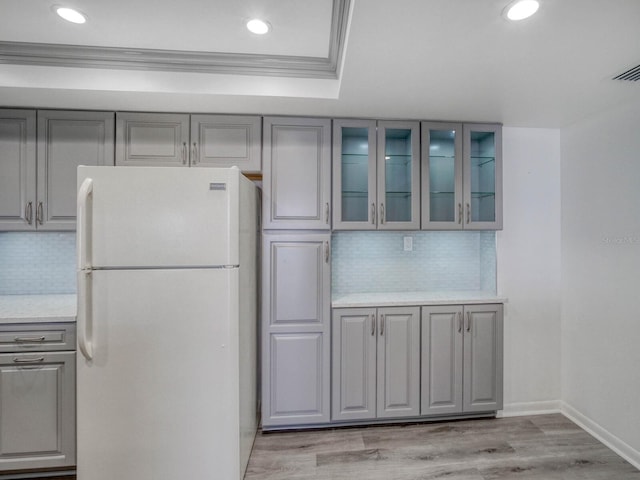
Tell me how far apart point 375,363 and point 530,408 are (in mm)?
1375

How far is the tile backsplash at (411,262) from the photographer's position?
102 inches

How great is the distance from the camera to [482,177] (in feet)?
7.93

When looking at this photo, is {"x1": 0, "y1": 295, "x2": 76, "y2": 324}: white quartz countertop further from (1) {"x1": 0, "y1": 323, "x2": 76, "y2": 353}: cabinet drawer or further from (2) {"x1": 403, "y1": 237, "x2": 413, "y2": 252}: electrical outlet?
(2) {"x1": 403, "y1": 237, "x2": 413, "y2": 252}: electrical outlet

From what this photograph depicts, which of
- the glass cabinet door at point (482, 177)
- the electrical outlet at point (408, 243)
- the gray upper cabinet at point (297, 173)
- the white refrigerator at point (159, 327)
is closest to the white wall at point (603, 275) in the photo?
the glass cabinet door at point (482, 177)

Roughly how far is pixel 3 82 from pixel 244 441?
2.52 meters

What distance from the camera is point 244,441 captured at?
1.80m

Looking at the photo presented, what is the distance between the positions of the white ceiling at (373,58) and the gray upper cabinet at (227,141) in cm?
9

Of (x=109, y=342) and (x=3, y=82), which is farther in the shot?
(x=3, y=82)


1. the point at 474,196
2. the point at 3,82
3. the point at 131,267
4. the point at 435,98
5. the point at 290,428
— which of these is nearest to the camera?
the point at 131,267

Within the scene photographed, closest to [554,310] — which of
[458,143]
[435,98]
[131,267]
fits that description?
[458,143]

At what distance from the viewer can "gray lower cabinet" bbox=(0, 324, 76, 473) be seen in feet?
5.71

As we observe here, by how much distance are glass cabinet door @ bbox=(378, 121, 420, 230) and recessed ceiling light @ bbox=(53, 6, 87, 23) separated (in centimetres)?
181

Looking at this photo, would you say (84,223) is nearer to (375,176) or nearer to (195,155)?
(195,155)

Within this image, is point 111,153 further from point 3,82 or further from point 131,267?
point 131,267
